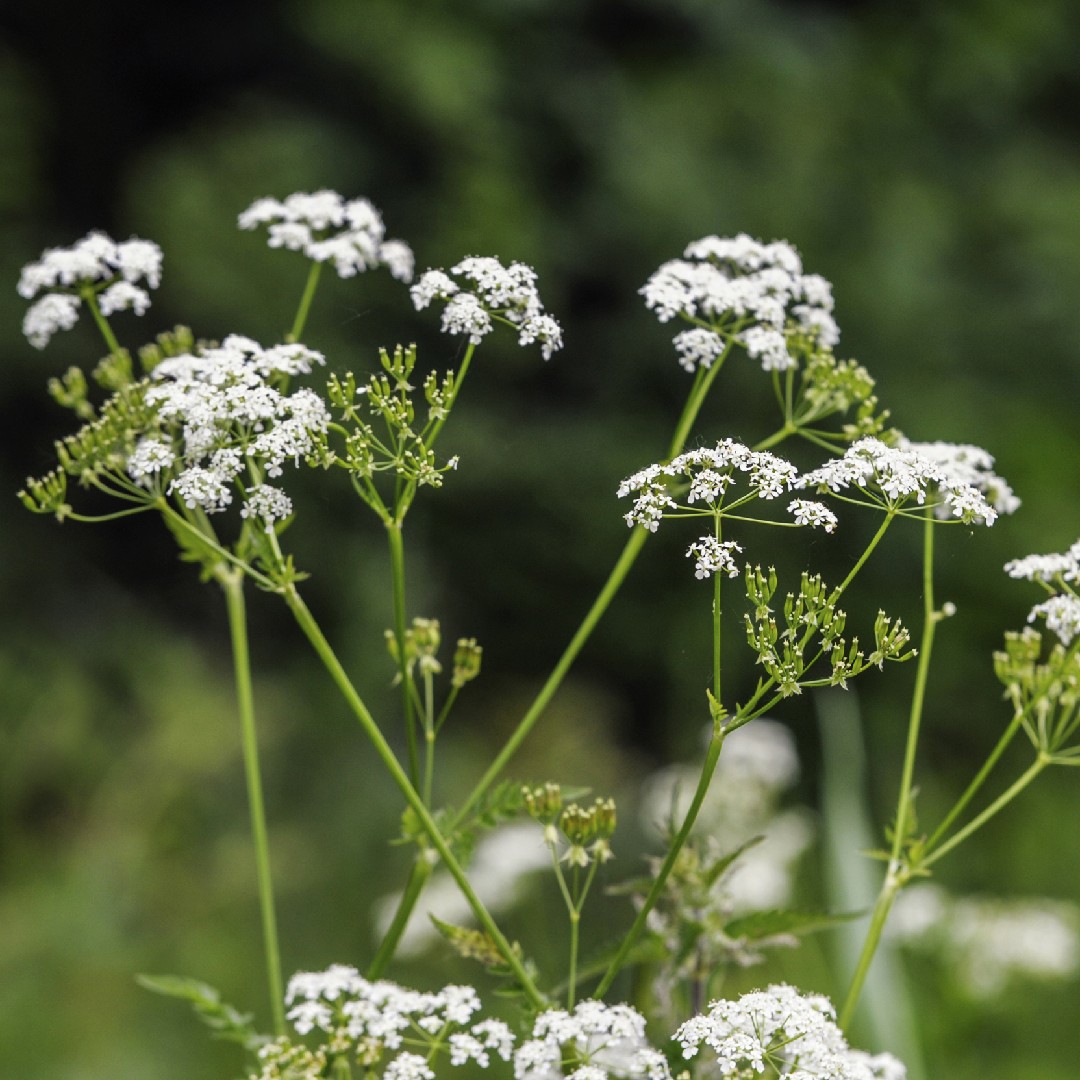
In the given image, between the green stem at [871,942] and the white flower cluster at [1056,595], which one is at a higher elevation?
the white flower cluster at [1056,595]

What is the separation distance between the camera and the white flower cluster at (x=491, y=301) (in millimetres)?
1717

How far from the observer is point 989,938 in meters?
4.25

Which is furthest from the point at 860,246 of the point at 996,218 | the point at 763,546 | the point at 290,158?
the point at 290,158

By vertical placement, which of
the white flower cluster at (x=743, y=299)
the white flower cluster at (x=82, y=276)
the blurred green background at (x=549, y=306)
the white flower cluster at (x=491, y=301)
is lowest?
the white flower cluster at (x=491, y=301)

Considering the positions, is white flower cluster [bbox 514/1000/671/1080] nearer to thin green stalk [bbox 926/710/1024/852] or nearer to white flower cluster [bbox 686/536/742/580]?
thin green stalk [bbox 926/710/1024/852]

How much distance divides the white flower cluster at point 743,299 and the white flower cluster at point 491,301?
25 cm

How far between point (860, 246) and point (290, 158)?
423cm

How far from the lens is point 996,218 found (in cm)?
950

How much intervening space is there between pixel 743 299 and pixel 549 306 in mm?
7185

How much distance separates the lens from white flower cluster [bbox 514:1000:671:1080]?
145 cm

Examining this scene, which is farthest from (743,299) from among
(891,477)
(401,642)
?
(401,642)

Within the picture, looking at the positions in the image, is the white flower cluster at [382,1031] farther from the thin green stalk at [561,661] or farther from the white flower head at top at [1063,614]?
the white flower head at top at [1063,614]

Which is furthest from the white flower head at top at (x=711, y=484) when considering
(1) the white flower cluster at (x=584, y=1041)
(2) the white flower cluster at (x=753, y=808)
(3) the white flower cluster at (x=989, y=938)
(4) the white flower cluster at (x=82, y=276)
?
(3) the white flower cluster at (x=989, y=938)

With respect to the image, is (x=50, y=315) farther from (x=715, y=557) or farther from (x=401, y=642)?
(x=715, y=557)
